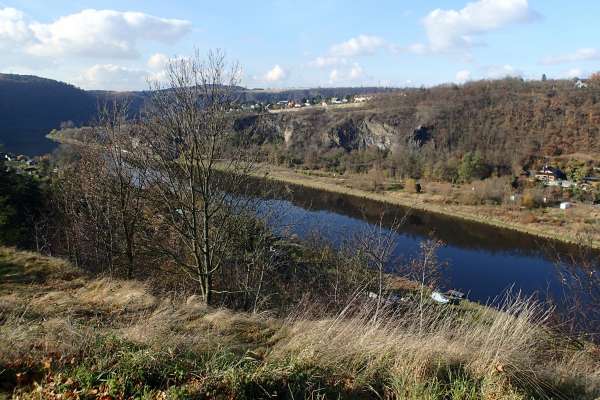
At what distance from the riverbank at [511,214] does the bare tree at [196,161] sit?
18796 millimetres

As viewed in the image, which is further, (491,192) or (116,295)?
(491,192)

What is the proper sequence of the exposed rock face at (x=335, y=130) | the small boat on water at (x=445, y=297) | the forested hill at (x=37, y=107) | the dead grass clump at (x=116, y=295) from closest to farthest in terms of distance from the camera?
1. the dead grass clump at (x=116, y=295)
2. the small boat on water at (x=445, y=297)
3. the forested hill at (x=37, y=107)
4. the exposed rock face at (x=335, y=130)

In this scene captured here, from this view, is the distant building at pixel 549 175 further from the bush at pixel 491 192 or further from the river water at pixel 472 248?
the river water at pixel 472 248

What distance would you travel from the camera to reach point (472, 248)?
3234cm

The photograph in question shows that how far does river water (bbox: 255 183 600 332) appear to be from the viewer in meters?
22.8

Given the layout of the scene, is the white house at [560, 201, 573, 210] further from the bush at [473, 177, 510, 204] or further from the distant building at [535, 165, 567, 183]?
the distant building at [535, 165, 567, 183]

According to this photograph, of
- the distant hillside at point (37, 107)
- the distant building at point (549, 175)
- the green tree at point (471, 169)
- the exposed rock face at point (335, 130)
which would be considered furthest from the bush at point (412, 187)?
the distant hillside at point (37, 107)

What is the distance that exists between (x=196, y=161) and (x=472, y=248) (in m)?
29.3

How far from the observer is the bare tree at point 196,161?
729 centimetres

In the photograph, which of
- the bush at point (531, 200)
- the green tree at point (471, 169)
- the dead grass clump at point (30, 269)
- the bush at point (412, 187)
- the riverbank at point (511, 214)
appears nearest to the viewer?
the dead grass clump at point (30, 269)

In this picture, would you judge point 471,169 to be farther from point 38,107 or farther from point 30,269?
point 38,107

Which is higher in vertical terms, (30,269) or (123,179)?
(123,179)

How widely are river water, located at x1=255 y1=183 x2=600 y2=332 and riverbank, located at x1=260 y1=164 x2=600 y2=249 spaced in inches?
48.4

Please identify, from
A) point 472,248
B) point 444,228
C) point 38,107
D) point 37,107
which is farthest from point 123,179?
point 37,107
